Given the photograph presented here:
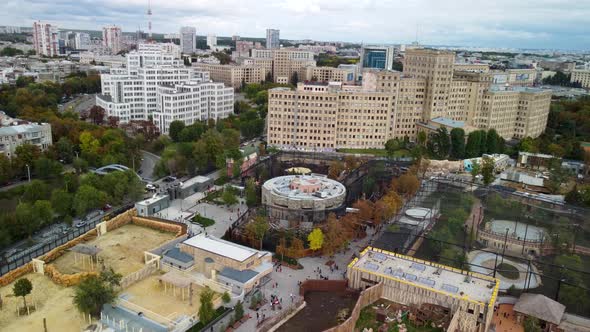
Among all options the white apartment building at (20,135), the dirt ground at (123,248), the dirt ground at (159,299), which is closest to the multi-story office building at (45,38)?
the white apartment building at (20,135)

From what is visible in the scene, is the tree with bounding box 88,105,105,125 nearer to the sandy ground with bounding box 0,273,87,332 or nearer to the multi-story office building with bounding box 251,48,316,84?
the sandy ground with bounding box 0,273,87,332

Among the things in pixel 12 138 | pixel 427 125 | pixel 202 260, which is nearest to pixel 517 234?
pixel 202 260

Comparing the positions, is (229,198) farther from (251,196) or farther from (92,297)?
(92,297)

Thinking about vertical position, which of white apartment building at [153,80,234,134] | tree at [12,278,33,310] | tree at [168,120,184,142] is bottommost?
tree at [12,278,33,310]

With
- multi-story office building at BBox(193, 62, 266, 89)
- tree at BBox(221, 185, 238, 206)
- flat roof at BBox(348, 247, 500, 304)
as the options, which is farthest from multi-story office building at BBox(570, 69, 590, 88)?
flat roof at BBox(348, 247, 500, 304)

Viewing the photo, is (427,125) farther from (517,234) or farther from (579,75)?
(579,75)
